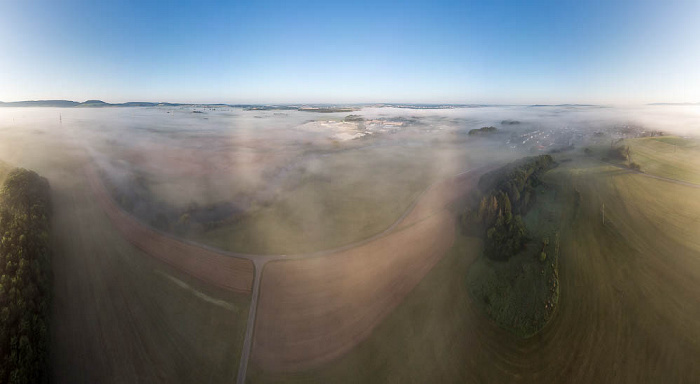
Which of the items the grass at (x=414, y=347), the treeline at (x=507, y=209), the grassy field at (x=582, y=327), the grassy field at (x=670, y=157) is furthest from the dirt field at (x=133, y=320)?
the grassy field at (x=670, y=157)

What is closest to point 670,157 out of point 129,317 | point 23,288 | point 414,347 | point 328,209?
point 414,347

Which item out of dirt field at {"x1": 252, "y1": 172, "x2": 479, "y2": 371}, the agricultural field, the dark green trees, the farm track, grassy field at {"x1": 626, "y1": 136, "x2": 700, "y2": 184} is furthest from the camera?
grassy field at {"x1": 626, "y1": 136, "x2": 700, "y2": 184}

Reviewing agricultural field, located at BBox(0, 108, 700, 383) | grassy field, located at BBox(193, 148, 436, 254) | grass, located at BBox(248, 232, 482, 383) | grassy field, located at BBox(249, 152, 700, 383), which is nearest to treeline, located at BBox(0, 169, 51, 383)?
agricultural field, located at BBox(0, 108, 700, 383)

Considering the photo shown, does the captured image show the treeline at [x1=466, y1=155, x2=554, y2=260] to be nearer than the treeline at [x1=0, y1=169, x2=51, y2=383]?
No

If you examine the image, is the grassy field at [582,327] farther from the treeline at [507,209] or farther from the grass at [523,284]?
the treeline at [507,209]

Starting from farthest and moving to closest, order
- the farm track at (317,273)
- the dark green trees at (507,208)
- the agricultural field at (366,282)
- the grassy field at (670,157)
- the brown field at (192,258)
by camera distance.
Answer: the grassy field at (670,157) → the dark green trees at (507,208) → the brown field at (192,258) → the farm track at (317,273) → the agricultural field at (366,282)

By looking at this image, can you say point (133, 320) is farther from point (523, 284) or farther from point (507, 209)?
point (507, 209)

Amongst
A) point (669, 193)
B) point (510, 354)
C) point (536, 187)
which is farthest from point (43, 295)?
point (669, 193)

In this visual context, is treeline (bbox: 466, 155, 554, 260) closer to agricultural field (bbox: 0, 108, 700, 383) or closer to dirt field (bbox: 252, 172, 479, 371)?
agricultural field (bbox: 0, 108, 700, 383)
